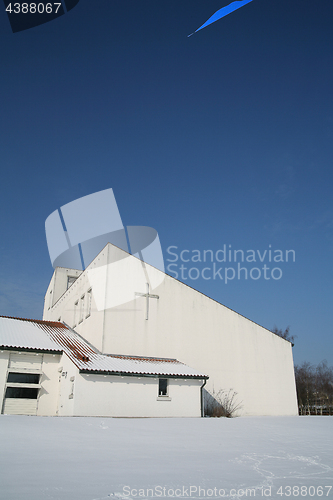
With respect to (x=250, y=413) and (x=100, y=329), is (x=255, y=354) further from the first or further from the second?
(x=100, y=329)

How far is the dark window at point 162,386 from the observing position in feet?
62.3

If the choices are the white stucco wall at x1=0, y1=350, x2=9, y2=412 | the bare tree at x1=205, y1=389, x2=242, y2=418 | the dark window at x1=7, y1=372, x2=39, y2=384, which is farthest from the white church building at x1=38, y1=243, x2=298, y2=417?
the white stucco wall at x1=0, y1=350, x2=9, y2=412

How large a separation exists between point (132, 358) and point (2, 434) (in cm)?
1353

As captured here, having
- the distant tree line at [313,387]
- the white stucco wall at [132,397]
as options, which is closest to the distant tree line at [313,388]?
the distant tree line at [313,387]

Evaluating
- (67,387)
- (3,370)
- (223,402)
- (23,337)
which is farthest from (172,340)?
(3,370)

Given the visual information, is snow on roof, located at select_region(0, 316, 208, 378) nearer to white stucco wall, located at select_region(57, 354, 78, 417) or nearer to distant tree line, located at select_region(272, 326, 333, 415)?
white stucco wall, located at select_region(57, 354, 78, 417)

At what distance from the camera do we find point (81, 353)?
1941 cm

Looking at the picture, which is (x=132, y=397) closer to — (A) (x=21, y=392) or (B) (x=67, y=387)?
(B) (x=67, y=387)

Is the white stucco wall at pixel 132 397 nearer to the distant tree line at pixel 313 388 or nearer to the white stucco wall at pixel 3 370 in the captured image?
the white stucco wall at pixel 3 370

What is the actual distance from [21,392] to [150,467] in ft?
49.6

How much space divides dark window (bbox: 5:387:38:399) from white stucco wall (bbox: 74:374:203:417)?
3.68 m

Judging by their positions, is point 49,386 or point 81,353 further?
point 81,353

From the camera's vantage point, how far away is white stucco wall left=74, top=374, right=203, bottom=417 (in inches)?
649

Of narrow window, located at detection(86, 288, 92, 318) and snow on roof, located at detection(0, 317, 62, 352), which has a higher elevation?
narrow window, located at detection(86, 288, 92, 318)
